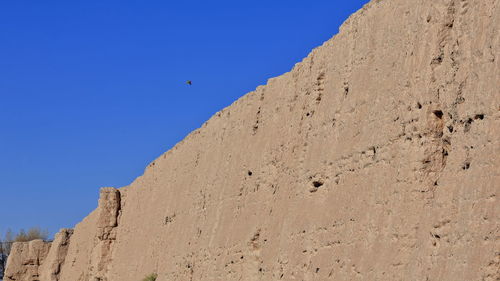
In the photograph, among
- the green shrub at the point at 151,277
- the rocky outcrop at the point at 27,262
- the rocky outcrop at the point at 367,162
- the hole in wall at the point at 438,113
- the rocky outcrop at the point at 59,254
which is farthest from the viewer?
the rocky outcrop at the point at 27,262

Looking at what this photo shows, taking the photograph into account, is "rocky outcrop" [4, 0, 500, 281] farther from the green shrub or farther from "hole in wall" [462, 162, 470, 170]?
the green shrub

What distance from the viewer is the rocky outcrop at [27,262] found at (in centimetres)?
3116

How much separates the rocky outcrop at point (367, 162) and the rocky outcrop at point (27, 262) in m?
14.9

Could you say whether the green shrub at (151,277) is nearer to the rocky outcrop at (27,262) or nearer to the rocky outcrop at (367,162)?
the rocky outcrop at (367,162)

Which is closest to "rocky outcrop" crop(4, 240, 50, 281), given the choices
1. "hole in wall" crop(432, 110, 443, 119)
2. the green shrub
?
the green shrub

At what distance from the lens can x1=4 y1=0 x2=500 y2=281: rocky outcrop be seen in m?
8.80

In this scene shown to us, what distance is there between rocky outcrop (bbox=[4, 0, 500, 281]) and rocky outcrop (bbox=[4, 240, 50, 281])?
14.9m

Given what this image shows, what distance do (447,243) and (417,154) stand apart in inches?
41.9

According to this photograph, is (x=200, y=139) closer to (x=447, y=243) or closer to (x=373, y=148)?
(x=373, y=148)

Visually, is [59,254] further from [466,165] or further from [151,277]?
[466,165]

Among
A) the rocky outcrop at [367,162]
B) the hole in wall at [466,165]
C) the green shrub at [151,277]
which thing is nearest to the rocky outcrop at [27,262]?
the green shrub at [151,277]

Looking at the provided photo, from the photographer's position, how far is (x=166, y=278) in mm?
17750

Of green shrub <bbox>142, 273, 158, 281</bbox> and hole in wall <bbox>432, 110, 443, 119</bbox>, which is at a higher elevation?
green shrub <bbox>142, 273, 158, 281</bbox>

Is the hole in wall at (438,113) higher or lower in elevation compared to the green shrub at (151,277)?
lower
